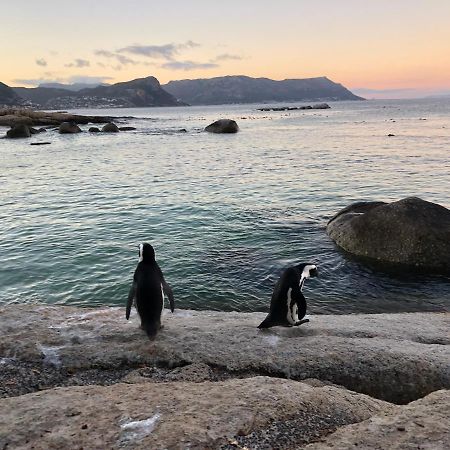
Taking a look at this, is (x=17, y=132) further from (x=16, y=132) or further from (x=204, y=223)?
(x=204, y=223)

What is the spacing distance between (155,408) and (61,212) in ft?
64.1

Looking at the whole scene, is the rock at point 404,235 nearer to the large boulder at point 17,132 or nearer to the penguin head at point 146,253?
the penguin head at point 146,253

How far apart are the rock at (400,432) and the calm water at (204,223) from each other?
7.07 m

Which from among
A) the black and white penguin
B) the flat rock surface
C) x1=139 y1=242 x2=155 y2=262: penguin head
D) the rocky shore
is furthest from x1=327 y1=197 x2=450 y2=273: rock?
x1=139 y1=242 x2=155 y2=262: penguin head

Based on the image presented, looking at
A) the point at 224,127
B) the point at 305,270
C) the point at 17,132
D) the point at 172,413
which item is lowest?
the point at 172,413

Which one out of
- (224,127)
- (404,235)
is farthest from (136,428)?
(224,127)

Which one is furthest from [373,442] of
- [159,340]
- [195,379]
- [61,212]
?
[61,212]

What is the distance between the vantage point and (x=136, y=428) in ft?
15.7

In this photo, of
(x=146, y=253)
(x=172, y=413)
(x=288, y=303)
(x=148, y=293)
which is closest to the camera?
(x=172, y=413)

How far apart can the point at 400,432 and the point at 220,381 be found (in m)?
2.71

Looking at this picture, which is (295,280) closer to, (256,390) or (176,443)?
(256,390)

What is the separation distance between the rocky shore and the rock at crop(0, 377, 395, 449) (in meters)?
0.02

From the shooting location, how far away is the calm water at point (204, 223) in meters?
13.2

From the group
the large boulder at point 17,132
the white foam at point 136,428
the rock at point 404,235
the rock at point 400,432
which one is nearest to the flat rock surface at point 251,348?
the rock at point 400,432
